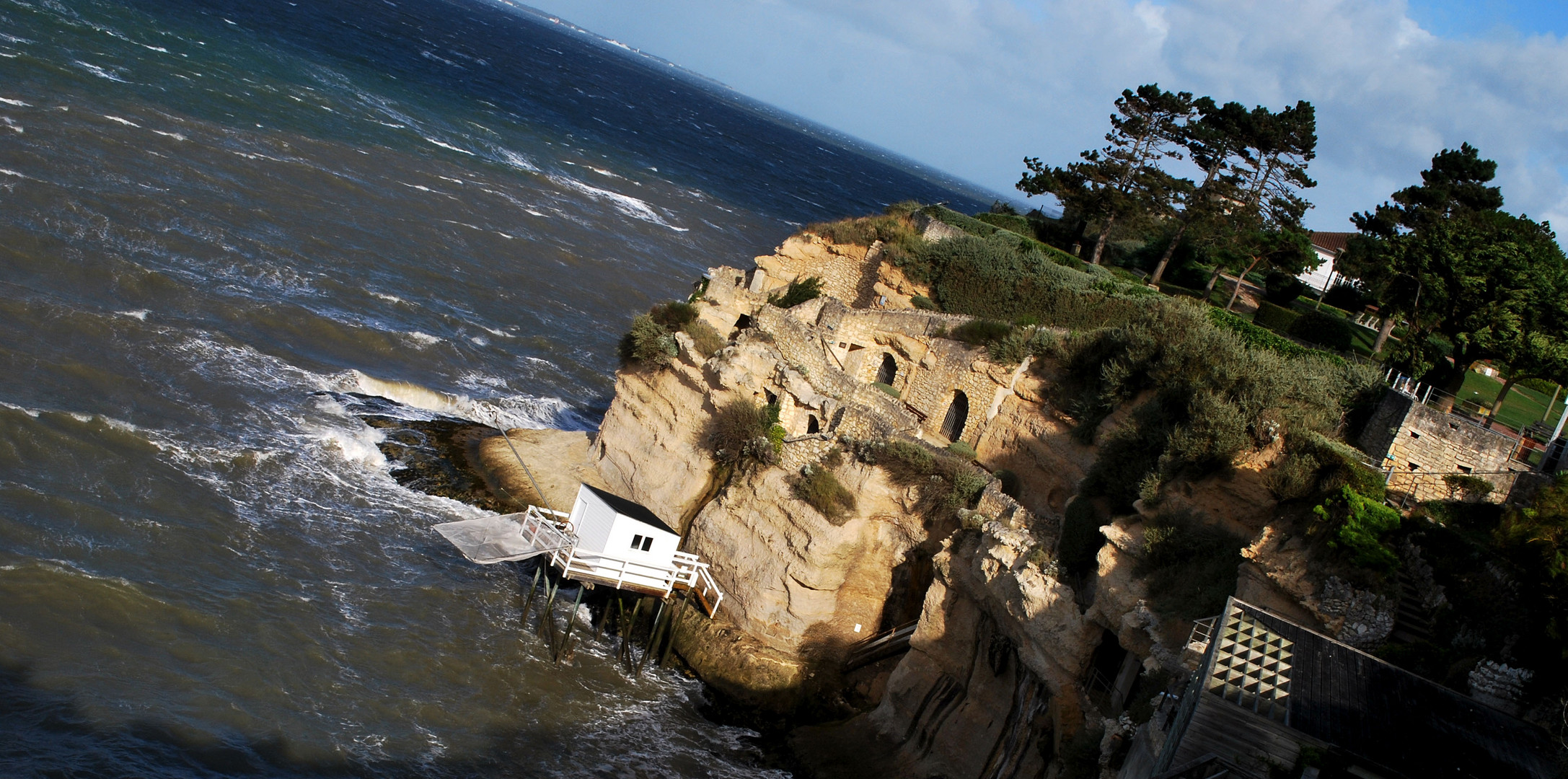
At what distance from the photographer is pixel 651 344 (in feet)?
91.8

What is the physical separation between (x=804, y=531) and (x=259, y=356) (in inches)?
700

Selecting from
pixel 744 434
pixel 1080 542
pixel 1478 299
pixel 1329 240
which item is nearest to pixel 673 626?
pixel 744 434

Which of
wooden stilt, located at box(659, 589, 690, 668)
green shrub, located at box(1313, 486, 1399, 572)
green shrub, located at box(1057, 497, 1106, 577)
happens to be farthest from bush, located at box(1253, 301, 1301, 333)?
wooden stilt, located at box(659, 589, 690, 668)

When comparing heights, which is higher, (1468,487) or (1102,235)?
(1102,235)

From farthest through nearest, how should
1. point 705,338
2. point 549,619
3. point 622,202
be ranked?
1. point 622,202
2. point 705,338
3. point 549,619

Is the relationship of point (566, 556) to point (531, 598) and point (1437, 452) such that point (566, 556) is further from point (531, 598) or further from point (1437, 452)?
point (1437, 452)

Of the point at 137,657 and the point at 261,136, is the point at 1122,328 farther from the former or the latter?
the point at 261,136

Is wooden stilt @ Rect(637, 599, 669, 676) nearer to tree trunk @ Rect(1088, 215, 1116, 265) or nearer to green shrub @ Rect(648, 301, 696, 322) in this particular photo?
green shrub @ Rect(648, 301, 696, 322)

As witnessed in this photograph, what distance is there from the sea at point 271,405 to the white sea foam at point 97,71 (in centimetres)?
21

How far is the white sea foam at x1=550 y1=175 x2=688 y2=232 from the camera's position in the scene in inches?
2630

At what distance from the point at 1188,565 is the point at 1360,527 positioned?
282cm

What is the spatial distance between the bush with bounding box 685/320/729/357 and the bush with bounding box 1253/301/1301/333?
57.2 ft

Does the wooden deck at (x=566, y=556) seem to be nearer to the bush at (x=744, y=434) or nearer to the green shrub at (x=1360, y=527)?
the bush at (x=744, y=434)

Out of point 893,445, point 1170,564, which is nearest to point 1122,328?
point 893,445
